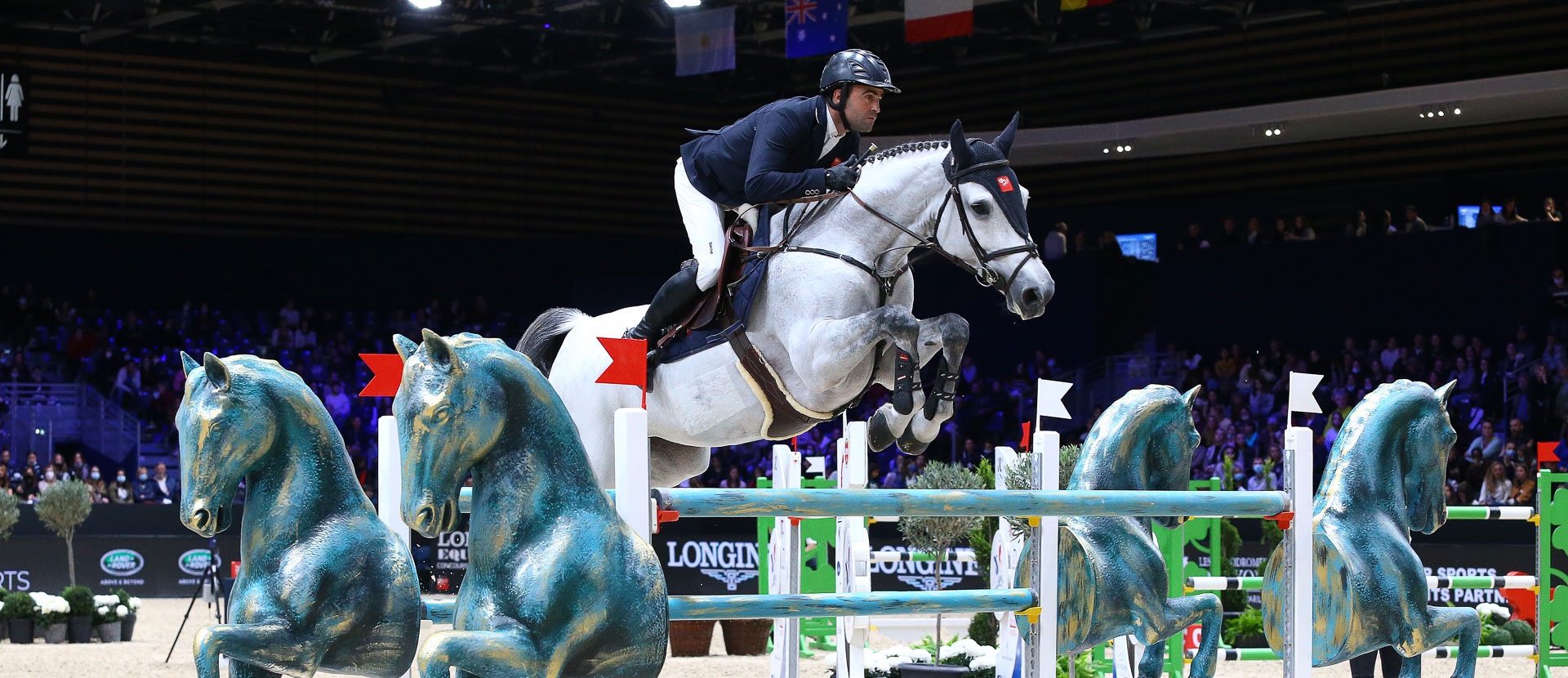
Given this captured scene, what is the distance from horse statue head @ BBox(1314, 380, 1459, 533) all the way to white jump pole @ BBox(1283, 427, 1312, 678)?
26 centimetres

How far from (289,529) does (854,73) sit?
234 centimetres

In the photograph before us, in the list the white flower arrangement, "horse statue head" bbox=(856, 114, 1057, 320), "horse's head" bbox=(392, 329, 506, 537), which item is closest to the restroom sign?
"horse statue head" bbox=(856, 114, 1057, 320)

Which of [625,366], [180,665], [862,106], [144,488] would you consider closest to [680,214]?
[144,488]

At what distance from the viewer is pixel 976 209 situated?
4.46m

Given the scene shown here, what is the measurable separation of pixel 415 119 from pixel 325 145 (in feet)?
3.87

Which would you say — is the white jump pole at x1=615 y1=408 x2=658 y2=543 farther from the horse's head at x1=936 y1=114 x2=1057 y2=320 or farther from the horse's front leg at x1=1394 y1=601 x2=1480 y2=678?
the horse's front leg at x1=1394 y1=601 x2=1480 y2=678

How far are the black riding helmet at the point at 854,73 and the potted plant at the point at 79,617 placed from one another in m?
7.49

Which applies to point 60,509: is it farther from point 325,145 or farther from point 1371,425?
point 1371,425

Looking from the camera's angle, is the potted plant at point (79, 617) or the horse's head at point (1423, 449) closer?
the horse's head at point (1423, 449)

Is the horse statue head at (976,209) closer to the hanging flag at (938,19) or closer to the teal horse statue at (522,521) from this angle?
the teal horse statue at (522,521)

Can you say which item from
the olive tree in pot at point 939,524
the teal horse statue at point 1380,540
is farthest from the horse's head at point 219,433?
the olive tree in pot at point 939,524

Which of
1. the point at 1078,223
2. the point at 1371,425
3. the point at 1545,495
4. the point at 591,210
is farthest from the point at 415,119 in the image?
the point at 1371,425

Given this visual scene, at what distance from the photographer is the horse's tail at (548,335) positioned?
5203 mm

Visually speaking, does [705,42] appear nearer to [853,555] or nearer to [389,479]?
[853,555]
